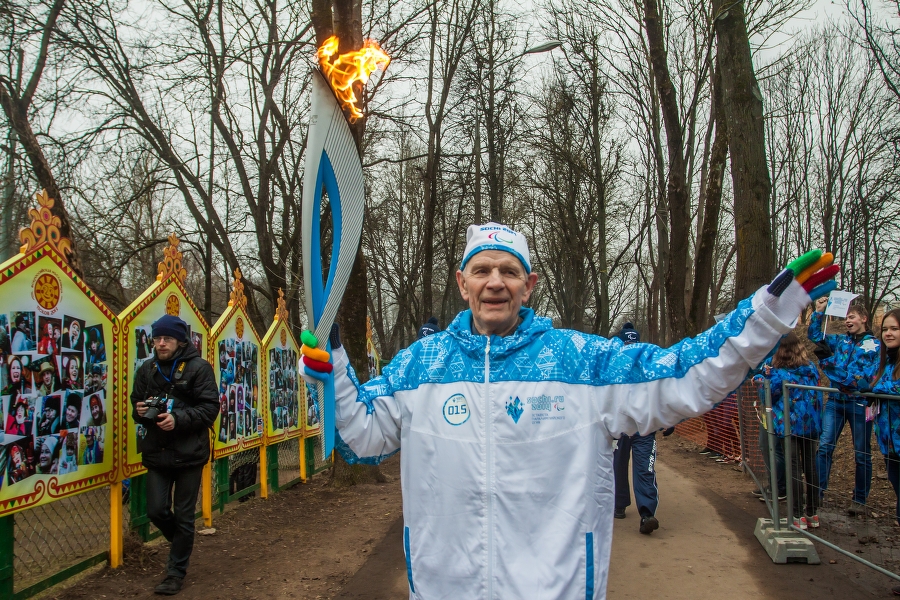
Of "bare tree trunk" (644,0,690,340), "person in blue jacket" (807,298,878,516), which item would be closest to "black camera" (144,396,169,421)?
"person in blue jacket" (807,298,878,516)

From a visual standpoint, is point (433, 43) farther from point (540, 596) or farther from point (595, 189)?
point (540, 596)

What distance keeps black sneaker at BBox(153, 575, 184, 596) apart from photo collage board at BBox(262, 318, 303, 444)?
370 cm

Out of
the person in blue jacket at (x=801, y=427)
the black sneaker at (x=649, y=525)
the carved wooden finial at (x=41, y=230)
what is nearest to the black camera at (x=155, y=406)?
the carved wooden finial at (x=41, y=230)

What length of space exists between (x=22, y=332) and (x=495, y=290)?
3.74 metres

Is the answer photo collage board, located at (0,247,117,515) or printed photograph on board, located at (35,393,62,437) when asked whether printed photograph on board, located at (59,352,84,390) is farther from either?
printed photograph on board, located at (35,393,62,437)

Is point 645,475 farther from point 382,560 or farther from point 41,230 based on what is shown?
point 41,230

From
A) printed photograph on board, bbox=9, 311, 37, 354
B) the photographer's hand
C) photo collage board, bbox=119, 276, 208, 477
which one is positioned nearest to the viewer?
printed photograph on board, bbox=9, 311, 37, 354

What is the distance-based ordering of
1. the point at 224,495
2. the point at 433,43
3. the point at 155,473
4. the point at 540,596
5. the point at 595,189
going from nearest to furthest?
→ the point at 540,596 → the point at 155,473 → the point at 224,495 → the point at 433,43 → the point at 595,189

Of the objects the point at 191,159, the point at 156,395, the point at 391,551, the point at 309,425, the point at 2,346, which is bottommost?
the point at 391,551

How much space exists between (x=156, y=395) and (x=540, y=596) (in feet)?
13.4

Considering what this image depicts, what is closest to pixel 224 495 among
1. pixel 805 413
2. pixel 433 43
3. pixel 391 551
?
pixel 391 551

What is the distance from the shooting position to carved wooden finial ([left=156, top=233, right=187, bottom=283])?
6719 millimetres

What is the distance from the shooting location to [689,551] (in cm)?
621

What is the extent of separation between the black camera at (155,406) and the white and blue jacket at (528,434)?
3.24 meters
